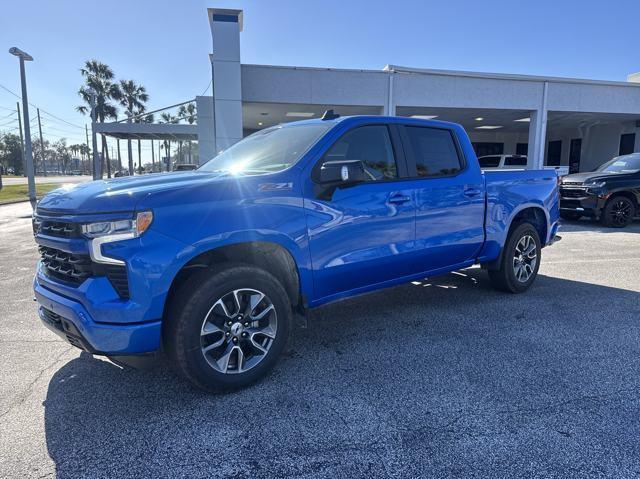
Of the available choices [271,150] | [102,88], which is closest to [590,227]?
[271,150]

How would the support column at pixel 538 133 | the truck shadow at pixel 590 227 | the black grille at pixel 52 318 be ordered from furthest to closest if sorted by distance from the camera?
the support column at pixel 538 133 < the truck shadow at pixel 590 227 < the black grille at pixel 52 318

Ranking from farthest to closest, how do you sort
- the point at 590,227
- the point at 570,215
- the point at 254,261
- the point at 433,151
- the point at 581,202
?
the point at 570,215 → the point at 590,227 → the point at 581,202 → the point at 433,151 → the point at 254,261

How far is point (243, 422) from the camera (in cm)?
283

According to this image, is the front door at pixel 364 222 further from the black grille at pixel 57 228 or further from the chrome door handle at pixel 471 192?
the black grille at pixel 57 228

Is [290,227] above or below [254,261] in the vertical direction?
above

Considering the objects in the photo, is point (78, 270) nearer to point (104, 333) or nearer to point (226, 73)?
point (104, 333)

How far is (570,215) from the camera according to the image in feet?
39.4

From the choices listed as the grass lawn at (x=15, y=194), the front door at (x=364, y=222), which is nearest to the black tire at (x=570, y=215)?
the front door at (x=364, y=222)

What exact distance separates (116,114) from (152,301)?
5380 cm

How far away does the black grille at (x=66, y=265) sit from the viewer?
2822 millimetres

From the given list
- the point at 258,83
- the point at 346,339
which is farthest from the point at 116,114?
the point at 346,339

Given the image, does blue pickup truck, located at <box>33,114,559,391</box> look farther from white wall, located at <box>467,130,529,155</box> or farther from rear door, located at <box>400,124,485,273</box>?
white wall, located at <box>467,130,529,155</box>

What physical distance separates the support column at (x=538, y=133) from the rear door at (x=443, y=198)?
16483 millimetres

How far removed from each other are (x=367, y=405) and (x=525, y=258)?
3469 millimetres
